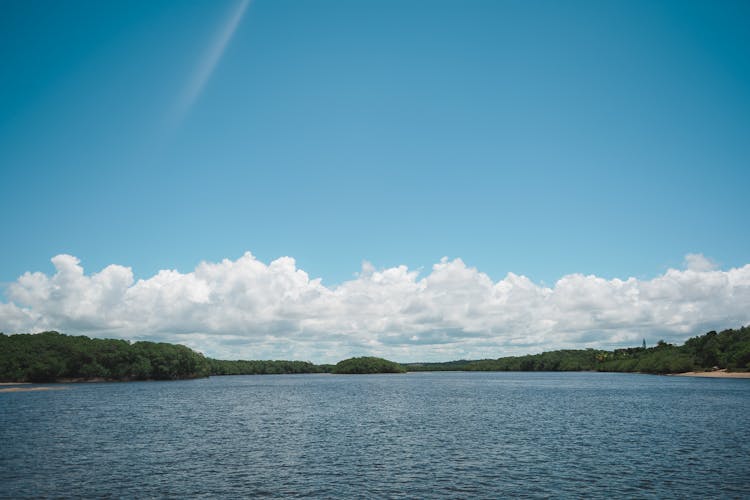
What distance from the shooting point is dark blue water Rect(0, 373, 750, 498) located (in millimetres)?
37562

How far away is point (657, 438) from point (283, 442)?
1729 inches

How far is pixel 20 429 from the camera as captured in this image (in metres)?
68.9

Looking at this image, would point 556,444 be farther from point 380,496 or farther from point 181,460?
point 181,460

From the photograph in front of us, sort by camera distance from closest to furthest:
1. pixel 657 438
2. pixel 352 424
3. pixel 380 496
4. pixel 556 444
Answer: pixel 380 496 < pixel 556 444 < pixel 657 438 < pixel 352 424

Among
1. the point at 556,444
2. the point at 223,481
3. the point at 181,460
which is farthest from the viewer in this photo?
the point at 556,444

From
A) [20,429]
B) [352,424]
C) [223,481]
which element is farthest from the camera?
[352,424]

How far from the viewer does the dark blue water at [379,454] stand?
37.6 meters

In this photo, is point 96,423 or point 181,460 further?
point 96,423

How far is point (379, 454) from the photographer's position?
5103 centimetres

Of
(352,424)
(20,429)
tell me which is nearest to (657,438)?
(352,424)

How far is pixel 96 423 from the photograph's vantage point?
248 feet

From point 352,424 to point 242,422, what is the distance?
683 inches

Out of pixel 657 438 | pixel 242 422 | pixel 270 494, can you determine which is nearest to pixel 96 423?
pixel 242 422

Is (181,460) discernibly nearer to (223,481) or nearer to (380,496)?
(223,481)
